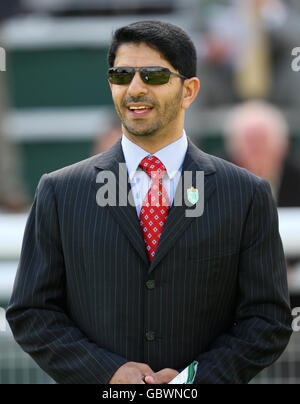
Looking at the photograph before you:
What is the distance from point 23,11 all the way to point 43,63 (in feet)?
1.56

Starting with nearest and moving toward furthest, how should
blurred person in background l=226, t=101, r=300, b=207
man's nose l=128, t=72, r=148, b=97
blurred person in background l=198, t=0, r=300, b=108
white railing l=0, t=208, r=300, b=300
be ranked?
man's nose l=128, t=72, r=148, b=97, white railing l=0, t=208, r=300, b=300, blurred person in background l=226, t=101, r=300, b=207, blurred person in background l=198, t=0, r=300, b=108

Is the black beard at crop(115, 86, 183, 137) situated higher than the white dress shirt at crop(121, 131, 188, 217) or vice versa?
the black beard at crop(115, 86, 183, 137)

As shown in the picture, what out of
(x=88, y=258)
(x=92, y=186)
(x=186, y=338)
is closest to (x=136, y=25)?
(x=92, y=186)

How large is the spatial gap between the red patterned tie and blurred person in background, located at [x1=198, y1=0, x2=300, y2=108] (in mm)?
4133

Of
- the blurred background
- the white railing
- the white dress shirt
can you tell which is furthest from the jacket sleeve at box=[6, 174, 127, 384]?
the blurred background

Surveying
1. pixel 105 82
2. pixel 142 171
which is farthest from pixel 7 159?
pixel 142 171

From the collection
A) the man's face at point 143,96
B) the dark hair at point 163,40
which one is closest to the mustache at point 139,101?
the man's face at point 143,96

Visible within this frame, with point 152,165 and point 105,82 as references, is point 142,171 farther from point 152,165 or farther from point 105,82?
point 105,82

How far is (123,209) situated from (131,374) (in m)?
0.51

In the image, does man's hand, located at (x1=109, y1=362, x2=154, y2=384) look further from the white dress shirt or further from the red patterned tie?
the white dress shirt

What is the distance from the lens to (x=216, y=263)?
2900 millimetres

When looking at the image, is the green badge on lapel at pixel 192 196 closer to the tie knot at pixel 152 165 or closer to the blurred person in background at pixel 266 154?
the tie knot at pixel 152 165

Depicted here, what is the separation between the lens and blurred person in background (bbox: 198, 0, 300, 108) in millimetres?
6988

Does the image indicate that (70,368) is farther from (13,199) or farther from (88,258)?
(13,199)
